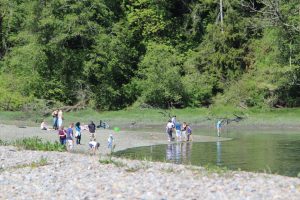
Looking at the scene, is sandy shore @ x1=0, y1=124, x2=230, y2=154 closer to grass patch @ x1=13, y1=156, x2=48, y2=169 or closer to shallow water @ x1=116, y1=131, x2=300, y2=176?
shallow water @ x1=116, y1=131, x2=300, y2=176

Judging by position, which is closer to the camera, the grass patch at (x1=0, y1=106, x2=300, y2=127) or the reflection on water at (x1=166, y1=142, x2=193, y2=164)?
the reflection on water at (x1=166, y1=142, x2=193, y2=164)

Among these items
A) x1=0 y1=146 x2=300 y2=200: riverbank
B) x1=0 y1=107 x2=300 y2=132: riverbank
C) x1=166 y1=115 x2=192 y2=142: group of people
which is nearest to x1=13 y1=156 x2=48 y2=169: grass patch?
x1=0 y1=146 x2=300 y2=200: riverbank

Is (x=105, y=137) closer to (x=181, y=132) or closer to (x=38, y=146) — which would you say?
(x=181, y=132)

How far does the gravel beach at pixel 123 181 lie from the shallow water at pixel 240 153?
464 centimetres

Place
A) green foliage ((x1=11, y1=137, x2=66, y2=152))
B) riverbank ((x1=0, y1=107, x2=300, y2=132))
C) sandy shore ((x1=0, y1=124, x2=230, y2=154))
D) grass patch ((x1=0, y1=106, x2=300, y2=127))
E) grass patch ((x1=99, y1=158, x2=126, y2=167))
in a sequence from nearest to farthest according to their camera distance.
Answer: grass patch ((x1=99, y1=158, x2=126, y2=167)) < green foliage ((x1=11, y1=137, x2=66, y2=152)) < sandy shore ((x1=0, y1=124, x2=230, y2=154)) < riverbank ((x1=0, y1=107, x2=300, y2=132)) < grass patch ((x1=0, y1=106, x2=300, y2=127))

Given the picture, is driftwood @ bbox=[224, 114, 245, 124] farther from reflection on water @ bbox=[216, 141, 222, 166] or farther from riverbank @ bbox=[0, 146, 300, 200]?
riverbank @ bbox=[0, 146, 300, 200]

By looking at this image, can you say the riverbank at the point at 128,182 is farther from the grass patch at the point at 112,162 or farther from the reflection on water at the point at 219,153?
the reflection on water at the point at 219,153

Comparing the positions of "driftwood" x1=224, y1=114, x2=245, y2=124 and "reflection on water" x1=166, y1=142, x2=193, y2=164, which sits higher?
"driftwood" x1=224, y1=114, x2=245, y2=124

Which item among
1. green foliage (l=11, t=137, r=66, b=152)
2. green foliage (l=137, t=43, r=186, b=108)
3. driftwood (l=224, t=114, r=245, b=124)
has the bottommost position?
green foliage (l=11, t=137, r=66, b=152)

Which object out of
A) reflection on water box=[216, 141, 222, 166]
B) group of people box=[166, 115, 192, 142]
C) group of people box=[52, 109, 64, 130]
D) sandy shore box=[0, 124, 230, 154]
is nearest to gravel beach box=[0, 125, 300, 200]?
reflection on water box=[216, 141, 222, 166]

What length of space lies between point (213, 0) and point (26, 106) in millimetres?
22610

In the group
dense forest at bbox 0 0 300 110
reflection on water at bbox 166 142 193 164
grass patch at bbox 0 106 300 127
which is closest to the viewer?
reflection on water at bbox 166 142 193 164

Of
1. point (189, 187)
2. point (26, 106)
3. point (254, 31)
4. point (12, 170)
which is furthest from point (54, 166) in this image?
point (254, 31)

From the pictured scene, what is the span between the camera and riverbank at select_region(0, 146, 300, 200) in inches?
548
